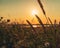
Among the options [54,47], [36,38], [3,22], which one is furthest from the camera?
[3,22]

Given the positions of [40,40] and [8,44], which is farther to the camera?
[8,44]

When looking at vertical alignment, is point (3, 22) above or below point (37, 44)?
above

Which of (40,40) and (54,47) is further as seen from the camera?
(40,40)

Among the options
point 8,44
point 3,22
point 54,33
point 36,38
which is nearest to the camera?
point 54,33

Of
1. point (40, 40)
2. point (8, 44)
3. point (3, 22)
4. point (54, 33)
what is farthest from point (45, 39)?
point (3, 22)

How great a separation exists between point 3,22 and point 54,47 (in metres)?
2.94

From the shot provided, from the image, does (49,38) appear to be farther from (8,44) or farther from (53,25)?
→ (8,44)

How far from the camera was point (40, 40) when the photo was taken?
2338 mm

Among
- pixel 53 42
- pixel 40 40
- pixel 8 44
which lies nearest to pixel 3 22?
pixel 8 44

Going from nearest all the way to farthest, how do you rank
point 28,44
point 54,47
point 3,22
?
point 54,47
point 28,44
point 3,22

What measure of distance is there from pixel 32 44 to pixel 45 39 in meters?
0.17

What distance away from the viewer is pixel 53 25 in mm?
2186

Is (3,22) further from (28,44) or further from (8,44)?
(28,44)

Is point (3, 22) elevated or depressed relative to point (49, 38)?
elevated
